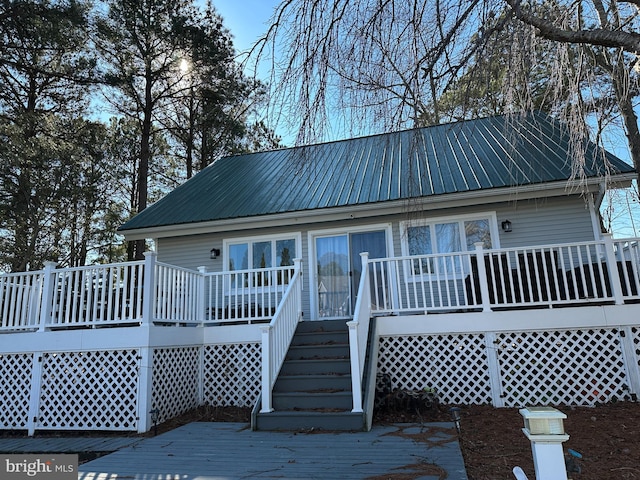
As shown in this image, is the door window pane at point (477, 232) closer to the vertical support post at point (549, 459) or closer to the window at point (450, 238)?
the window at point (450, 238)

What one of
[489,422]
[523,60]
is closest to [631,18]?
[523,60]

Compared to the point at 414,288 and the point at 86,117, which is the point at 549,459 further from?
the point at 86,117

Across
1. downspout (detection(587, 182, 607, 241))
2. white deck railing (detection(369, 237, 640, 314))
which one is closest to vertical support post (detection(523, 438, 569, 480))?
white deck railing (detection(369, 237, 640, 314))

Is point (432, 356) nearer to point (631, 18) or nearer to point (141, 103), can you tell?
point (631, 18)

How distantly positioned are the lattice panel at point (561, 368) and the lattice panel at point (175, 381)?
494cm

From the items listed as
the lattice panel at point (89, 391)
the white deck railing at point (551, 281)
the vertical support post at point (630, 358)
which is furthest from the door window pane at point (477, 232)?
the lattice panel at point (89, 391)

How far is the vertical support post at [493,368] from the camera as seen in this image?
597 cm

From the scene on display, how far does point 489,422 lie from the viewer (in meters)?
5.14

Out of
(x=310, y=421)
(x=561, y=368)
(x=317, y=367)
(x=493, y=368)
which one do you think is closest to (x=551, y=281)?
(x=561, y=368)

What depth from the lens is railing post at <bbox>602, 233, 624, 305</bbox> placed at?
5.91 metres

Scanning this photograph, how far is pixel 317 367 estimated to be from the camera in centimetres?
605

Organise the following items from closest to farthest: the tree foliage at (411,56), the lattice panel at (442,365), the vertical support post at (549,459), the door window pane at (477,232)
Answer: the vertical support post at (549,459) < the tree foliage at (411,56) < the lattice panel at (442,365) < the door window pane at (477,232)

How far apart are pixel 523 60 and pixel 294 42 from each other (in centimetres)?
203

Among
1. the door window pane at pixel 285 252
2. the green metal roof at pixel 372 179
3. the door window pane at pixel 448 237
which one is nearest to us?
the green metal roof at pixel 372 179
